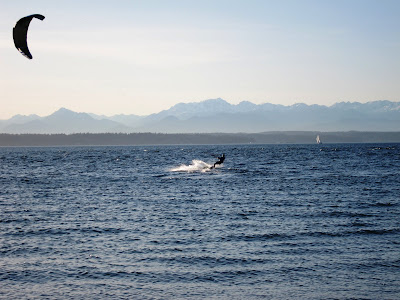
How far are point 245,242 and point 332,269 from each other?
227 inches

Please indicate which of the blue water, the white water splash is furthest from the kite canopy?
the white water splash

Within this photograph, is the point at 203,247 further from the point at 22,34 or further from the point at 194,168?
the point at 194,168

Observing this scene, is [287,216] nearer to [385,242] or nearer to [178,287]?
[385,242]

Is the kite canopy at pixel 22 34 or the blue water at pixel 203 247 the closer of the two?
the kite canopy at pixel 22 34

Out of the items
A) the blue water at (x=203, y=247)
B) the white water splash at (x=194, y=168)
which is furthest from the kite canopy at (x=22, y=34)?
the white water splash at (x=194, y=168)

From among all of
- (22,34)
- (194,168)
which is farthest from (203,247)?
(194,168)

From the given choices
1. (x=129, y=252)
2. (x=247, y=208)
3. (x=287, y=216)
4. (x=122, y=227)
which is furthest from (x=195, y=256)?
(x=247, y=208)

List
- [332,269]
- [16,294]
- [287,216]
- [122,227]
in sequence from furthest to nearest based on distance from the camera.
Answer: [287,216] → [122,227] → [332,269] → [16,294]

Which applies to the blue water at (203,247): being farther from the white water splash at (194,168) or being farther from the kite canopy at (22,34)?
the white water splash at (194,168)

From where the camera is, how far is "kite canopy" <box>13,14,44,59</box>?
576 inches

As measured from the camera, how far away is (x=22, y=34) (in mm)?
15109

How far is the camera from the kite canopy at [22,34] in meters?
14.6

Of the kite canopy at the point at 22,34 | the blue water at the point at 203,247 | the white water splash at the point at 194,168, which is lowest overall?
the white water splash at the point at 194,168

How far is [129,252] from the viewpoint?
2342cm
